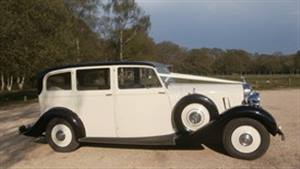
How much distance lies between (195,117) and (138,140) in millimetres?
1278

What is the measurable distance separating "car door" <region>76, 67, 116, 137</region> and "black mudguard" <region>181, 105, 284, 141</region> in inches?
75.7

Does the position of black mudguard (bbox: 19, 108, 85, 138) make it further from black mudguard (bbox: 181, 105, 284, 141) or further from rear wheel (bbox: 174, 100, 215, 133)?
black mudguard (bbox: 181, 105, 284, 141)

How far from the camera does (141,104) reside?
26.9 ft

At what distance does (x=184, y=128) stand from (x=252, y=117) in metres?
1.35

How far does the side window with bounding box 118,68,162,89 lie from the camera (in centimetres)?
822

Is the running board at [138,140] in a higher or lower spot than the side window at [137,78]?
lower

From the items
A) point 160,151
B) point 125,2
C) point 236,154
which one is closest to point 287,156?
point 236,154

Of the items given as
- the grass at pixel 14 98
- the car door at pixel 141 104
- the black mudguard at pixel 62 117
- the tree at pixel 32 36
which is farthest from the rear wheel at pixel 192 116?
the grass at pixel 14 98

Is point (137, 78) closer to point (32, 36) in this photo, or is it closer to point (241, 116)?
point (241, 116)

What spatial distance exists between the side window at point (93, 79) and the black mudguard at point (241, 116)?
2219 millimetres

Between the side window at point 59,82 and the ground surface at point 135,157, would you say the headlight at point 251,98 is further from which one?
the side window at point 59,82

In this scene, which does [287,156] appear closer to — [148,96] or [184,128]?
[184,128]

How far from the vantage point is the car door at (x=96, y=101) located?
8.38 meters

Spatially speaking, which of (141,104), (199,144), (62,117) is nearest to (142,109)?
(141,104)
